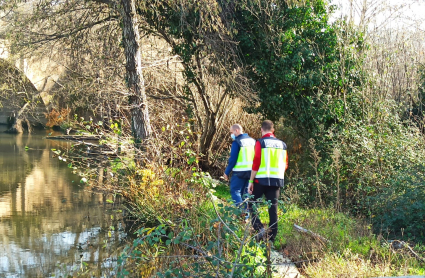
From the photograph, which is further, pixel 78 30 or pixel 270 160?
pixel 78 30

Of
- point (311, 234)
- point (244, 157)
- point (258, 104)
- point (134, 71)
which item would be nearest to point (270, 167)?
point (311, 234)

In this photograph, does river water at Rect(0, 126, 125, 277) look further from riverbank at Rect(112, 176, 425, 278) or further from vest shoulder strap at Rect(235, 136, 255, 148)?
vest shoulder strap at Rect(235, 136, 255, 148)

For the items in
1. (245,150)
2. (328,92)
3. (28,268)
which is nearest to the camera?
(28,268)

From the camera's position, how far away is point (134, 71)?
11.6 m

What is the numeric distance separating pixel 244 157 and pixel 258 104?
213 inches

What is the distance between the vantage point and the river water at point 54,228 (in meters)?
7.53

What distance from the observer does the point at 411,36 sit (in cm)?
1391

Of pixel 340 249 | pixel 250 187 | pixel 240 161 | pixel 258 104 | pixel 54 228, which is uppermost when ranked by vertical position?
pixel 258 104

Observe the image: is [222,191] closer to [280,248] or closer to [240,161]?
[240,161]

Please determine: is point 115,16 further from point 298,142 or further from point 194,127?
point 298,142

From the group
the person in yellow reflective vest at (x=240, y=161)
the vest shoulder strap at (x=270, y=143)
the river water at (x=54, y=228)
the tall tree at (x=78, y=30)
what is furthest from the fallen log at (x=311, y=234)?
the tall tree at (x=78, y=30)

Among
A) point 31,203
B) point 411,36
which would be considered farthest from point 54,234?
point 411,36

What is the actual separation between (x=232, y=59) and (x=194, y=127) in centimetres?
395

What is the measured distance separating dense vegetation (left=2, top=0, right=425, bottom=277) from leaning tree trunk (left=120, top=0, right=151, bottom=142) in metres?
0.03
